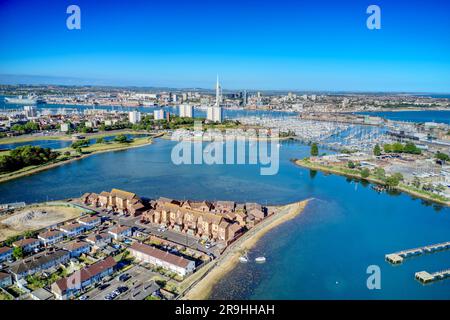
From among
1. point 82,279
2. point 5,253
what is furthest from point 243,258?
point 5,253

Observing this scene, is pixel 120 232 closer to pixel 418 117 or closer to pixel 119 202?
pixel 119 202

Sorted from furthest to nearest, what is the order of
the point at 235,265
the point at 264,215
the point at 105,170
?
the point at 105,170
the point at 264,215
the point at 235,265

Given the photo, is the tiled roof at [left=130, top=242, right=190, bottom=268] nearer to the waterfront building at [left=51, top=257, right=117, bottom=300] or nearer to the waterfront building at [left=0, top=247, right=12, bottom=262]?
the waterfront building at [left=51, top=257, right=117, bottom=300]

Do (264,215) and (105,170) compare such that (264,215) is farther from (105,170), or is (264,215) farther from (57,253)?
(105,170)

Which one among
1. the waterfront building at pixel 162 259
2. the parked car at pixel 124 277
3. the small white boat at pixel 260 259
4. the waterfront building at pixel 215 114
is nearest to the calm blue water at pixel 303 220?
the small white boat at pixel 260 259

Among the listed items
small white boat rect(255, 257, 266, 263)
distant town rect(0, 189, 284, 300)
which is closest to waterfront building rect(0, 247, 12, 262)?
distant town rect(0, 189, 284, 300)
